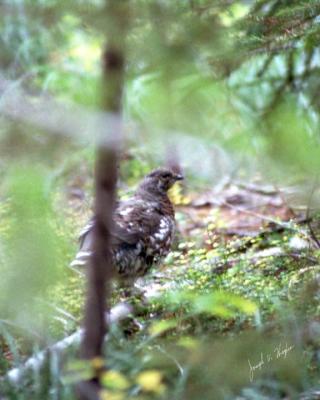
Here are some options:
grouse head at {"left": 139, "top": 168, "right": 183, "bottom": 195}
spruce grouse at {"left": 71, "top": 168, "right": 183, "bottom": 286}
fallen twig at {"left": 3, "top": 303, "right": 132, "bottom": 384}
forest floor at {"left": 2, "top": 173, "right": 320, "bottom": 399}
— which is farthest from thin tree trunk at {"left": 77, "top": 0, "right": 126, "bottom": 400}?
grouse head at {"left": 139, "top": 168, "right": 183, "bottom": 195}

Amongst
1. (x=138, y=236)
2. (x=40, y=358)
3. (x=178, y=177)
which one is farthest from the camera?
(x=178, y=177)

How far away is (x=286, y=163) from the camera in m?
2.31

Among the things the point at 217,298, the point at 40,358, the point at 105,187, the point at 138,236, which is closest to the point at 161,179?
the point at 138,236

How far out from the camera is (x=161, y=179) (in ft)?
18.1

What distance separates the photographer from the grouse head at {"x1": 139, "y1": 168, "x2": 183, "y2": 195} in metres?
5.48

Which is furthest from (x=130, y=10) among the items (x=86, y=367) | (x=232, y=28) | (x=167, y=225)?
(x=167, y=225)

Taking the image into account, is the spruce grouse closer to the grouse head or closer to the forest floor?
the forest floor

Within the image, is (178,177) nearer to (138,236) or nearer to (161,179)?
(161,179)

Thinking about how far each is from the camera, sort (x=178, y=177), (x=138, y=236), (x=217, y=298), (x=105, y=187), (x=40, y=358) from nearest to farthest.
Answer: (x=105, y=187) < (x=217, y=298) < (x=40, y=358) < (x=138, y=236) < (x=178, y=177)

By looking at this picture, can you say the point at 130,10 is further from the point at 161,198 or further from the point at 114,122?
the point at 161,198

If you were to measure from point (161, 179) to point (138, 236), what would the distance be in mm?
932

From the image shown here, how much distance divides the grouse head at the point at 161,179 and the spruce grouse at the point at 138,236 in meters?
0.23

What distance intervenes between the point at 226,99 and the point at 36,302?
1.00 m

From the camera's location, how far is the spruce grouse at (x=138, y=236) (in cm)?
459
